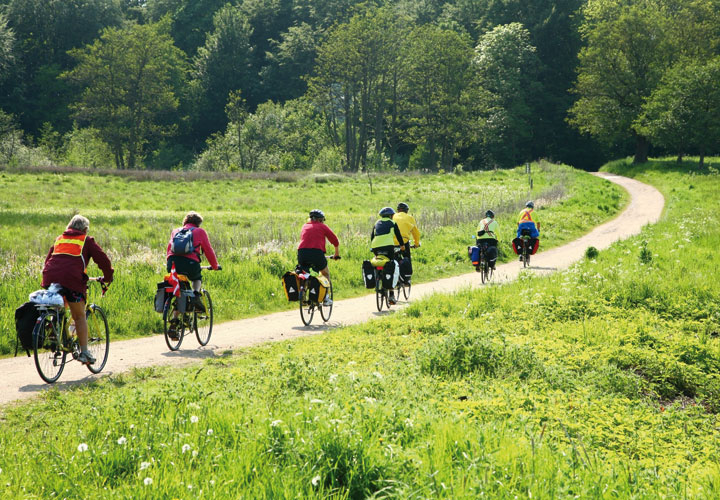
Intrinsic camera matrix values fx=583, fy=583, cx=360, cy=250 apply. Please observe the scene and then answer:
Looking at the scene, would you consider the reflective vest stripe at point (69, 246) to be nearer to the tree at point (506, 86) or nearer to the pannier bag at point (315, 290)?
the pannier bag at point (315, 290)

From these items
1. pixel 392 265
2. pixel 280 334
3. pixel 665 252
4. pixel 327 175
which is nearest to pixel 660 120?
pixel 327 175

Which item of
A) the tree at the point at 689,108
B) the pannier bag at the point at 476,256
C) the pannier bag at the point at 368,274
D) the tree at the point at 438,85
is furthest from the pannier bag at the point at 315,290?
the tree at the point at 438,85

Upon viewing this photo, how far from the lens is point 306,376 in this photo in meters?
6.82

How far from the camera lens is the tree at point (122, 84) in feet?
224

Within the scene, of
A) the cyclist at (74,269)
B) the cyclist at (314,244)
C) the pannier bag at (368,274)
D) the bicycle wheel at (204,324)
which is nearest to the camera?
the cyclist at (74,269)

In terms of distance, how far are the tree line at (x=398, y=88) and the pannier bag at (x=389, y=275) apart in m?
45.9

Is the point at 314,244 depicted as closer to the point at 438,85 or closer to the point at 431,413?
the point at 431,413

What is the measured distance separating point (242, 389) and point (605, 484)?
394 cm

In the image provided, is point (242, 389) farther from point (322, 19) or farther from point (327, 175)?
point (322, 19)

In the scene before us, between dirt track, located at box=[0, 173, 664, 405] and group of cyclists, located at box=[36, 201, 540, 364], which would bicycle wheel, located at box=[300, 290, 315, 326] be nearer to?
dirt track, located at box=[0, 173, 664, 405]

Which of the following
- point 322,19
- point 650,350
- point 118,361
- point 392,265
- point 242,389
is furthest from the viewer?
point 322,19

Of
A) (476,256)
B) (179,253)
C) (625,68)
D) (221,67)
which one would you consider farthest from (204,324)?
(221,67)

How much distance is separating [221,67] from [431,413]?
95.9m

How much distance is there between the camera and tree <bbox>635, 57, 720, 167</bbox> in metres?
48.3
